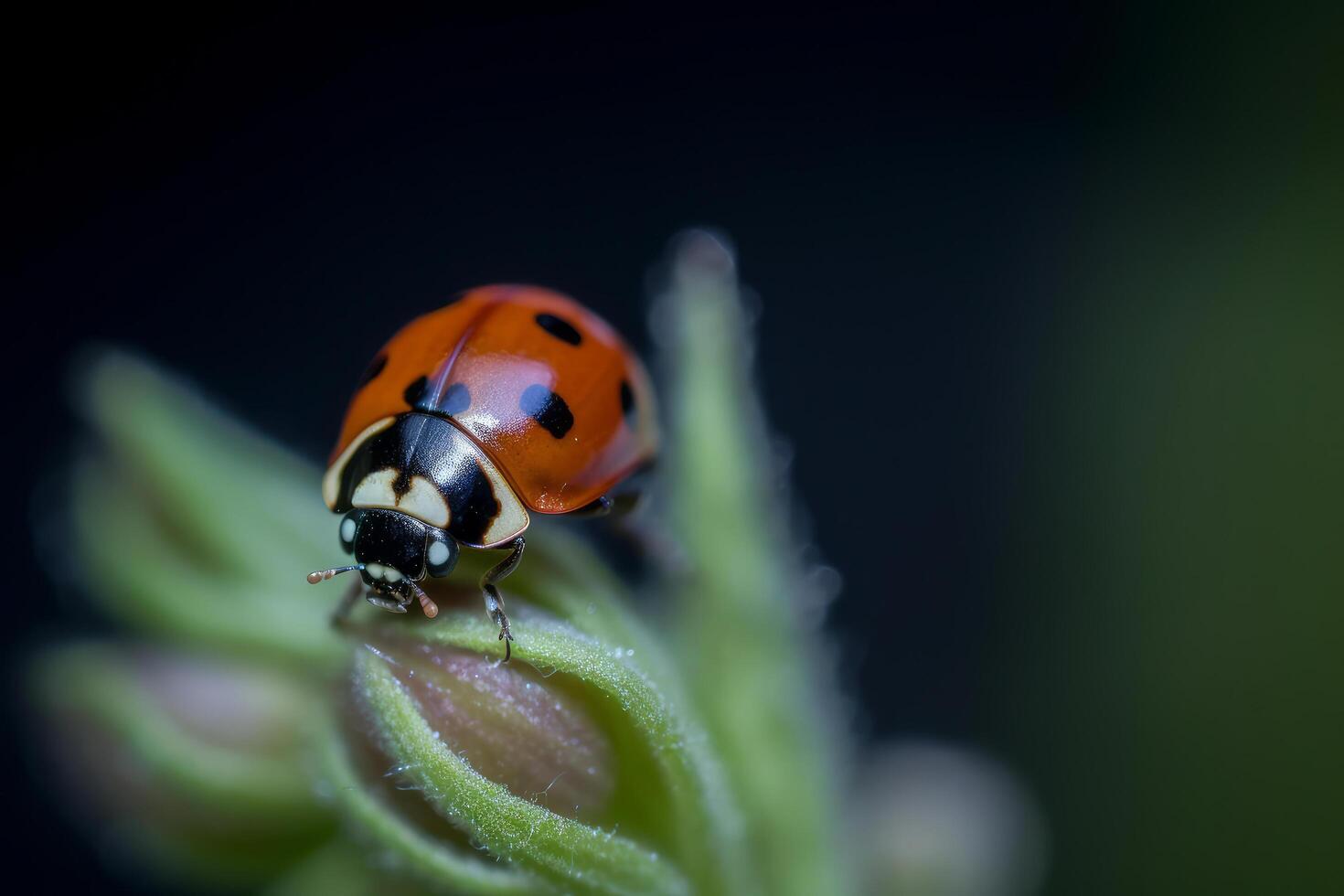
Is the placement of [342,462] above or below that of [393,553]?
above

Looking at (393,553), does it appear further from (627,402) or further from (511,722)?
(627,402)

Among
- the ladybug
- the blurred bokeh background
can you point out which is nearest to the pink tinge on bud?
the ladybug

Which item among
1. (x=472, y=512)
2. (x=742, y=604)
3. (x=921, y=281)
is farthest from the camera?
(x=921, y=281)

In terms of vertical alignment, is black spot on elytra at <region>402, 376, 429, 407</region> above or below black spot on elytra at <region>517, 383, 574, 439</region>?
below

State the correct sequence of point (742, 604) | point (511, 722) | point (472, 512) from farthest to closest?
point (742, 604) < point (472, 512) < point (511, 722)

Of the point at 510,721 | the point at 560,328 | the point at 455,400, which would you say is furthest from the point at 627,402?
the point at 510,721

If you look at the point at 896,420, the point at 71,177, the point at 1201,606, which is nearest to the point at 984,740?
the point at 1201,606

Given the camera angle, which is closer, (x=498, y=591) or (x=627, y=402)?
(x=498, y=591)

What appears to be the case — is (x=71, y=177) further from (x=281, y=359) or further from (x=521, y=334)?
(x=521, y=334)

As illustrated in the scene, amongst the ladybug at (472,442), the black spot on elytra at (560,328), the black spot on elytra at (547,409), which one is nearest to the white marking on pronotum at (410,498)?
the ladybug at (472,442)

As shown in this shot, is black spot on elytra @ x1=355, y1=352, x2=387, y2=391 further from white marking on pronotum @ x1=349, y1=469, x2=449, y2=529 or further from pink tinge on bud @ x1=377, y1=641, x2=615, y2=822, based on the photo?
pink tinge on bud @ x1=377, y1=641, x2=615, y2=822
